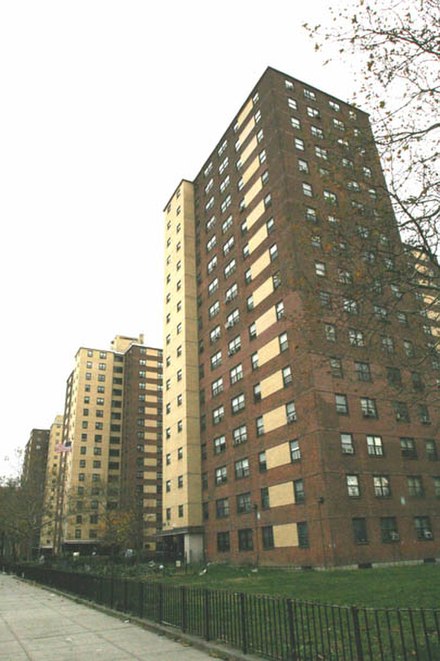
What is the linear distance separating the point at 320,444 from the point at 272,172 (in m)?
23.8

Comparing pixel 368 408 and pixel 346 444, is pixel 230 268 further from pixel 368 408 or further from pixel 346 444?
pixel 346 444

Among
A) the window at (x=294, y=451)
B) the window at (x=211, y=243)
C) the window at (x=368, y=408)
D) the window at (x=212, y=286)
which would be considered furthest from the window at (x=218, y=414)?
the window at (x=211, y=243)

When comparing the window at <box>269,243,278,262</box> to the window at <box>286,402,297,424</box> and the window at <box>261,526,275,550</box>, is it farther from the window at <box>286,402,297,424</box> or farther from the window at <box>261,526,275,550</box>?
the window at <box>261,526,275,550</box>

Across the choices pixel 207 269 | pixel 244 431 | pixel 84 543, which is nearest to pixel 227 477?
pixel 244 431

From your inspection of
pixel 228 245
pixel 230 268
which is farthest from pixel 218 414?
pixel 228 245

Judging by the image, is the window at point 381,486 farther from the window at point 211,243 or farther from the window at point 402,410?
the window at point 211,243

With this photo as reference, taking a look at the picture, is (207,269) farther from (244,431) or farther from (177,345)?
(244,431)

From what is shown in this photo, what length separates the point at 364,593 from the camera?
51.9ft

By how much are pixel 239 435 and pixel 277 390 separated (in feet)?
23.1

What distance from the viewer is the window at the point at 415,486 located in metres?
34.8

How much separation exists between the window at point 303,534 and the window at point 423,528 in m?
7.84

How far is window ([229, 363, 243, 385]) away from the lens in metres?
43.3

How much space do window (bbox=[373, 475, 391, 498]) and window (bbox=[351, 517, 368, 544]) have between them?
91.4 inches

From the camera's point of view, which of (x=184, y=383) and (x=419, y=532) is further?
(x=184, y=383)
